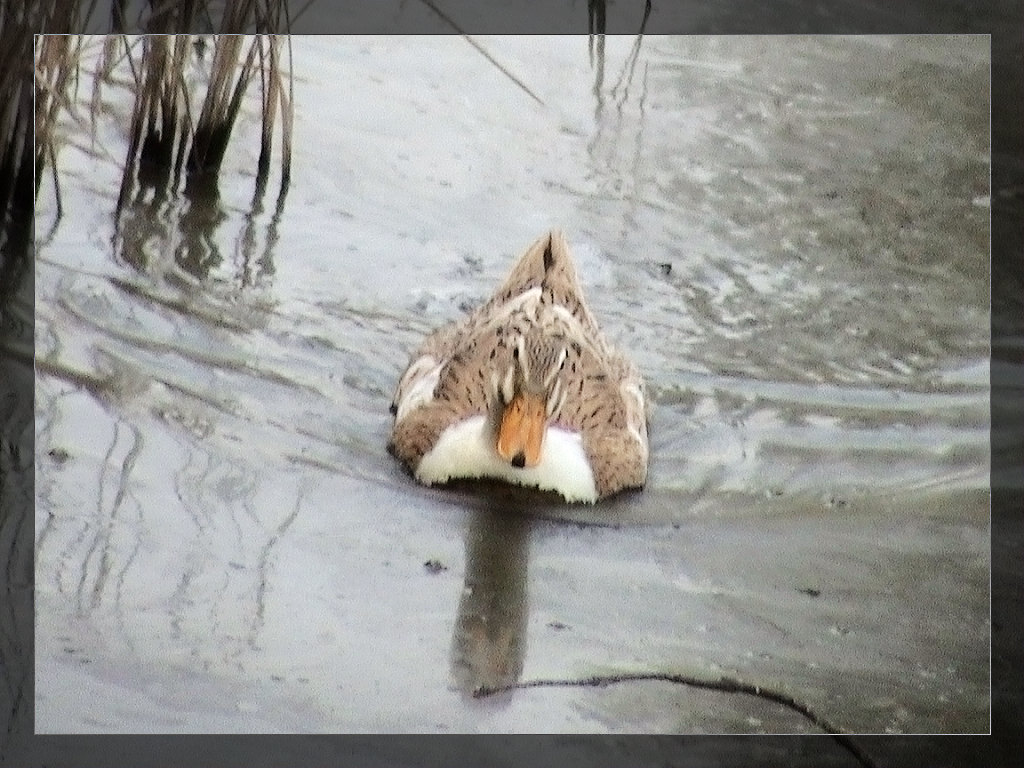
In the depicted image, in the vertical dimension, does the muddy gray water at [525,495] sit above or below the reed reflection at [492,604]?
above

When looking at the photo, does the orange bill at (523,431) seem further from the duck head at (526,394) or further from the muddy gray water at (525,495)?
the muddy gray water at (525,495)

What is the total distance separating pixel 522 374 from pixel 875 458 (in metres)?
1.01

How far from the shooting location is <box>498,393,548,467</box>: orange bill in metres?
4.66

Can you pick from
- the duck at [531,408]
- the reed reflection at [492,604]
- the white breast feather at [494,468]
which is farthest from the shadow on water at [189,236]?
the reed reflection at [492,604]

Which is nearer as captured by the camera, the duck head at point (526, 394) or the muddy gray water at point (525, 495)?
the muddy gray water at point (525, 495)

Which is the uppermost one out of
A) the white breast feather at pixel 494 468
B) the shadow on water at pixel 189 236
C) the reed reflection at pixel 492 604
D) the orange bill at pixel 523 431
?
the shadow on water at pixel 189 236

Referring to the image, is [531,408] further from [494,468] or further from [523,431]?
[494,468]

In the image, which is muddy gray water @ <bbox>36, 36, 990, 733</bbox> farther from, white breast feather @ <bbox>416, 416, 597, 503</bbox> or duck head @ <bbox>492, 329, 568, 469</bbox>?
duck head @ <bbox>492, 329, 568, 469</bbox>

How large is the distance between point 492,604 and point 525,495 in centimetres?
53

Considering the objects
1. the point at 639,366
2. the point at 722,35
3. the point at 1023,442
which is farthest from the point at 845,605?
the point at 722,35

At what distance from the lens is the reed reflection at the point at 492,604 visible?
4035 millimetres

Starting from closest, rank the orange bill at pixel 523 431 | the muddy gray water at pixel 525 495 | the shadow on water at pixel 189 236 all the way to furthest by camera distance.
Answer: the muddy gray water at pixel 525 495, the orange bill at pixel 523 431, the shadow on water at pixel 189 236

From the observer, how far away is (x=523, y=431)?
4676 mm

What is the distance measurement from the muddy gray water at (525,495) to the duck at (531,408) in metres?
0.08
